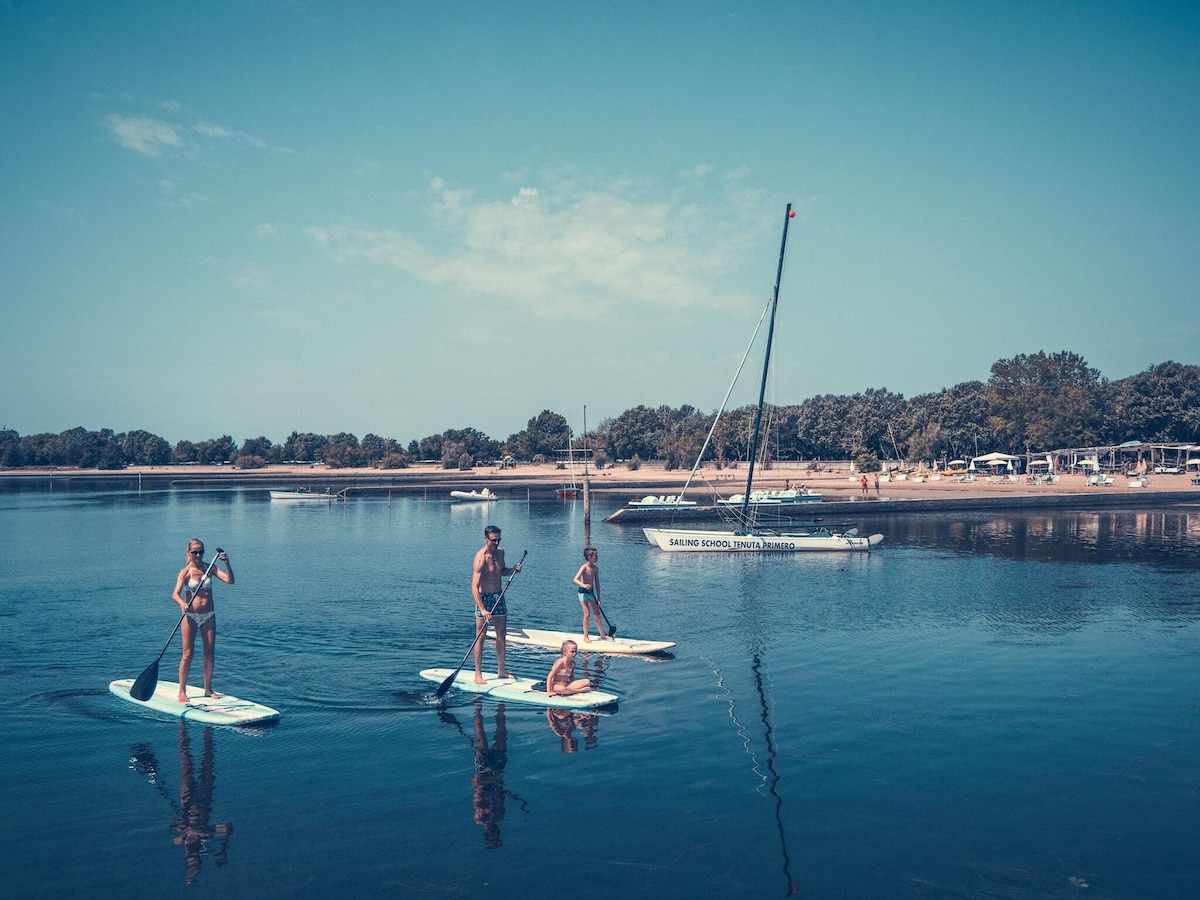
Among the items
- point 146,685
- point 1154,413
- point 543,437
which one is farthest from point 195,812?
point 543,437

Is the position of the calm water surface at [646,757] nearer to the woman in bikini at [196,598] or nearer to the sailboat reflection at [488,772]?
the sailboat reflection at [488,772]

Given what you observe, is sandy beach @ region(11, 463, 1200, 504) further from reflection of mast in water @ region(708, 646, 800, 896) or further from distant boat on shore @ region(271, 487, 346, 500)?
reflection of mast in water @ region(708, 646, 800, 896)

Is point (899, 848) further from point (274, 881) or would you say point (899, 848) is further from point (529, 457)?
point (529, 457)

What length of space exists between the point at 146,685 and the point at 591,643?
8.80 m

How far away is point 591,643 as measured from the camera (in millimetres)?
18906

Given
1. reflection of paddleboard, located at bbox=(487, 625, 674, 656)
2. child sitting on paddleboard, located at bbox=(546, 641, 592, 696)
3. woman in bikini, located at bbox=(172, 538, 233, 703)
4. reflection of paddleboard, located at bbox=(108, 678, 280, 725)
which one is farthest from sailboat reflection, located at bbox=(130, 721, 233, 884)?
reflection of paddleboard, located at bbox=(487, 625, 674, 656)

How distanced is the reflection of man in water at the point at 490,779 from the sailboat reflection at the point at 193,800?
113 inches

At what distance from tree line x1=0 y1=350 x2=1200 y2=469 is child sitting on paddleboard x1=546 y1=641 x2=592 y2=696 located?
166 ft

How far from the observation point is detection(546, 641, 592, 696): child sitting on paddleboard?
14562mm

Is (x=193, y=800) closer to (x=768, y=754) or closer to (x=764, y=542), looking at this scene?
(x=768, y=754)

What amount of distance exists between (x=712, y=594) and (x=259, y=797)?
1916cm

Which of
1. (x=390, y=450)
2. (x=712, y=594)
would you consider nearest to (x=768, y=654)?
(x=712, y=594)

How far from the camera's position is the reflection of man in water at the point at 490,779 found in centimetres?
1009

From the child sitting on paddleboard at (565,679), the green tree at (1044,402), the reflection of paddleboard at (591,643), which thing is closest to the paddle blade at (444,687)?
the child sitting on paddleboard at (565,679)
